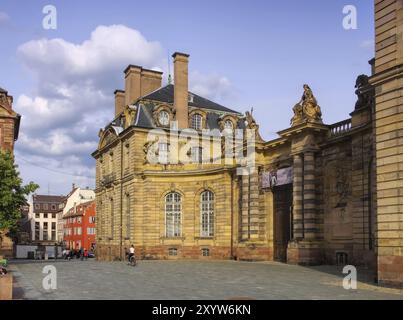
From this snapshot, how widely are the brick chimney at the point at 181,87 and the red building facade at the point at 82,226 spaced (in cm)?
4925

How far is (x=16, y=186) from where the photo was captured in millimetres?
34781

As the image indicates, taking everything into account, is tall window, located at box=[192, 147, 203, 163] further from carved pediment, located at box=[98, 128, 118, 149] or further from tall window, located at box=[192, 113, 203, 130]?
carved pediment, located at box=[98, 128, 118, 149]

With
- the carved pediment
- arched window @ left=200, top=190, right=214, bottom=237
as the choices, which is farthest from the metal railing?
the carved pediment

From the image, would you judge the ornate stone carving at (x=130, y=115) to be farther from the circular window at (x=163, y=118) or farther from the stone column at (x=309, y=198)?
the stone column at (x=309, y=198)

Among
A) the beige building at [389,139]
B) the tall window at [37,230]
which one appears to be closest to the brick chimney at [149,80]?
the beige building at [389,139]

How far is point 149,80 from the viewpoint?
5481 centimetres

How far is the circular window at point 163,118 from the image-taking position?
48.1 metres

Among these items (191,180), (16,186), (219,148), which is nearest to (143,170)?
(191,180)

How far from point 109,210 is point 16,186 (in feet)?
64.4

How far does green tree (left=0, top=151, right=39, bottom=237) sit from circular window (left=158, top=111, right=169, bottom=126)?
15493 millimetres

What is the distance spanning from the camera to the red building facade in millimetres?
96125

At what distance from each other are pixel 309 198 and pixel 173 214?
1628 centimetres

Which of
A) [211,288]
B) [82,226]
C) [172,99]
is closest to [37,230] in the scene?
[82,226]
